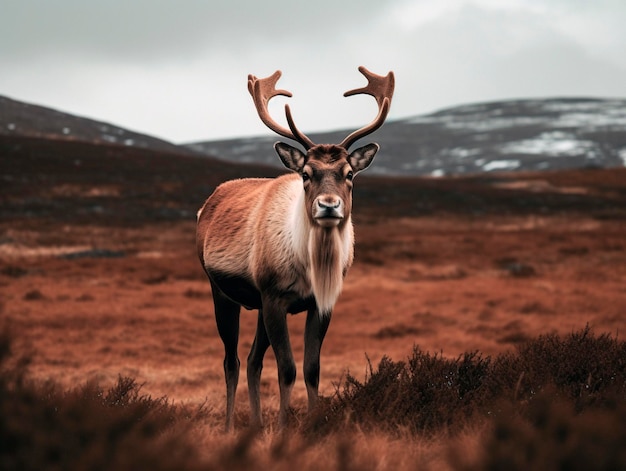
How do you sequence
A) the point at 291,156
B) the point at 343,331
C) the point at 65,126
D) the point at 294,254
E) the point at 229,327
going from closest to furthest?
the point at 294,254 → the point at 291,156 → the point at 229,327 → the point at 343,331 → the point at 65,126

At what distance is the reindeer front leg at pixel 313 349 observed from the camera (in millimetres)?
5703

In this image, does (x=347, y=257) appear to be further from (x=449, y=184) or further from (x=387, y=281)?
(x=449, y=184)

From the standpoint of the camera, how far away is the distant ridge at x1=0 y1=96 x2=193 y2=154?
7875 centimetres

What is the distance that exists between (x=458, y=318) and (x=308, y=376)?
1258 centimetres

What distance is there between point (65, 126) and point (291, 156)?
284 ft

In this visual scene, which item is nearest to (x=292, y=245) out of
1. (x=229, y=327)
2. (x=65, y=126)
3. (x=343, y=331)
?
(x=229, y=327)

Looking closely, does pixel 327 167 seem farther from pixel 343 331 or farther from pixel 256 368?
pixel 343 331

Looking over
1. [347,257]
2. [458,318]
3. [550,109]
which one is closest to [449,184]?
[458,318]

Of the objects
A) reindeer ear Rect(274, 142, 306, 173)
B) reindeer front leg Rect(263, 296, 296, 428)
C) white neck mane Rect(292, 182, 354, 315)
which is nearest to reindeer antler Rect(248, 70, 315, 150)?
reindeer ear Rect(274, 142, 306, 173)

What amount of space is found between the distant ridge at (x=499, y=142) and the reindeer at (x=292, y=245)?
379ft

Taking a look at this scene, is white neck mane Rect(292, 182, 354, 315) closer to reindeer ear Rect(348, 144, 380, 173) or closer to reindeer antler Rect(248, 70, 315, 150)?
reindeer ear Rect(348, 144, 380, 173)

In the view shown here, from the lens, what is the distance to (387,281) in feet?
75.6

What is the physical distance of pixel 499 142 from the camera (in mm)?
150500

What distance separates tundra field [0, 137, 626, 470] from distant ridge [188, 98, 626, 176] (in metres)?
74.9
